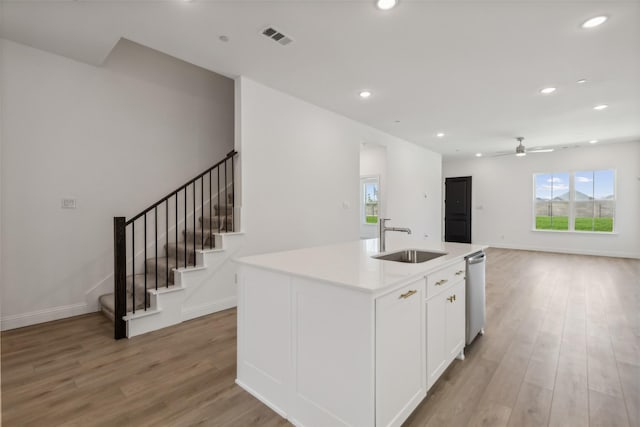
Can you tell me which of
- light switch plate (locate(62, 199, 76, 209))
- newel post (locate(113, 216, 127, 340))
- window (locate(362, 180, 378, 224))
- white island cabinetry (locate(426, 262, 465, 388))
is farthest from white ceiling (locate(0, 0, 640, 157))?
window (locate(362, 180, 378, 224))

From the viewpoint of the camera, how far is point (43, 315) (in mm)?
3135

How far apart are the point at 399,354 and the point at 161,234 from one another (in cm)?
360

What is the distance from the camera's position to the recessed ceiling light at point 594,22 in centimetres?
243

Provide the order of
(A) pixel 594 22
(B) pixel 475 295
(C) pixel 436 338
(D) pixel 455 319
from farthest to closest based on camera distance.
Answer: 1. (B) pixel 475 295
2. (A) pixel 594 22
3. (D) pixel 455 319
4. (C) pixel 436 338

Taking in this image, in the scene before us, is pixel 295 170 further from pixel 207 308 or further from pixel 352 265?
pixel 352 265

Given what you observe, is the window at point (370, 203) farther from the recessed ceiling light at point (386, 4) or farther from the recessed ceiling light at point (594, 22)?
the recessed ceiling light at point (386, 4)

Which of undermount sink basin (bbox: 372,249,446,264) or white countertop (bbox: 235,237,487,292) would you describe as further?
undermount sink basin (bbox: 372,249,446,264)

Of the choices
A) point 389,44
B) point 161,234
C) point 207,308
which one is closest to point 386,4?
point 389,44

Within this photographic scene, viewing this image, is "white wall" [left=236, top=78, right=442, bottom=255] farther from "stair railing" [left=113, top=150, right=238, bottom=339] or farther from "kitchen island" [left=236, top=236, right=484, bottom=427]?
"kitchen island" [left=236, top=236, right=484, bottom=427]

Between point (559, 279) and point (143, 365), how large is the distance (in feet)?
20.1

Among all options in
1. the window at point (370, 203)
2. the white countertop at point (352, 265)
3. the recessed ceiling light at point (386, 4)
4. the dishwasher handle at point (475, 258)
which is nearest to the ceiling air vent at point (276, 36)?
the recessed ceiling light at point (386, 4)

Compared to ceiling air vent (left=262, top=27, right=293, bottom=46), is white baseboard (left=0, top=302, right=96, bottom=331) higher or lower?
lower

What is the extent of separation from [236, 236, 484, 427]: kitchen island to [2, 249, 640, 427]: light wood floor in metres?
0.20

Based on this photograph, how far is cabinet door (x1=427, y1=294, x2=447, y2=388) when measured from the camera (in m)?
1.87
